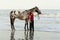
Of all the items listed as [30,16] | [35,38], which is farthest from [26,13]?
[35,38]

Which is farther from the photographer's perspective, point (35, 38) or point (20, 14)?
point (20, 14)

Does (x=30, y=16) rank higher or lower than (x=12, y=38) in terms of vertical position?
higher

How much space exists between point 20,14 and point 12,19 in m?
0.43

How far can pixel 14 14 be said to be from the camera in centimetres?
1265

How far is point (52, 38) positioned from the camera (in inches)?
469

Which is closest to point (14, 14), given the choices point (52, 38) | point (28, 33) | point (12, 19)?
point (12, 19)

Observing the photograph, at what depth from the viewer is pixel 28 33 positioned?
12609 mm

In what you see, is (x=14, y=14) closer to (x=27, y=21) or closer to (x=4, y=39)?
(x=27, y=21)

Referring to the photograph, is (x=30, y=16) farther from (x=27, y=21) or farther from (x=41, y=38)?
(x=41, y=38)

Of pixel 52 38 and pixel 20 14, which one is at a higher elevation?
pixel 20 14

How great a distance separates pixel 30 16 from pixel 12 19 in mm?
938

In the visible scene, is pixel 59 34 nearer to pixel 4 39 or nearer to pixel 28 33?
pixel 28 33

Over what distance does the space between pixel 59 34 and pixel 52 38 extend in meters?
1.38

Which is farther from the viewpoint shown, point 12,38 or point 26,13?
point 26,13
